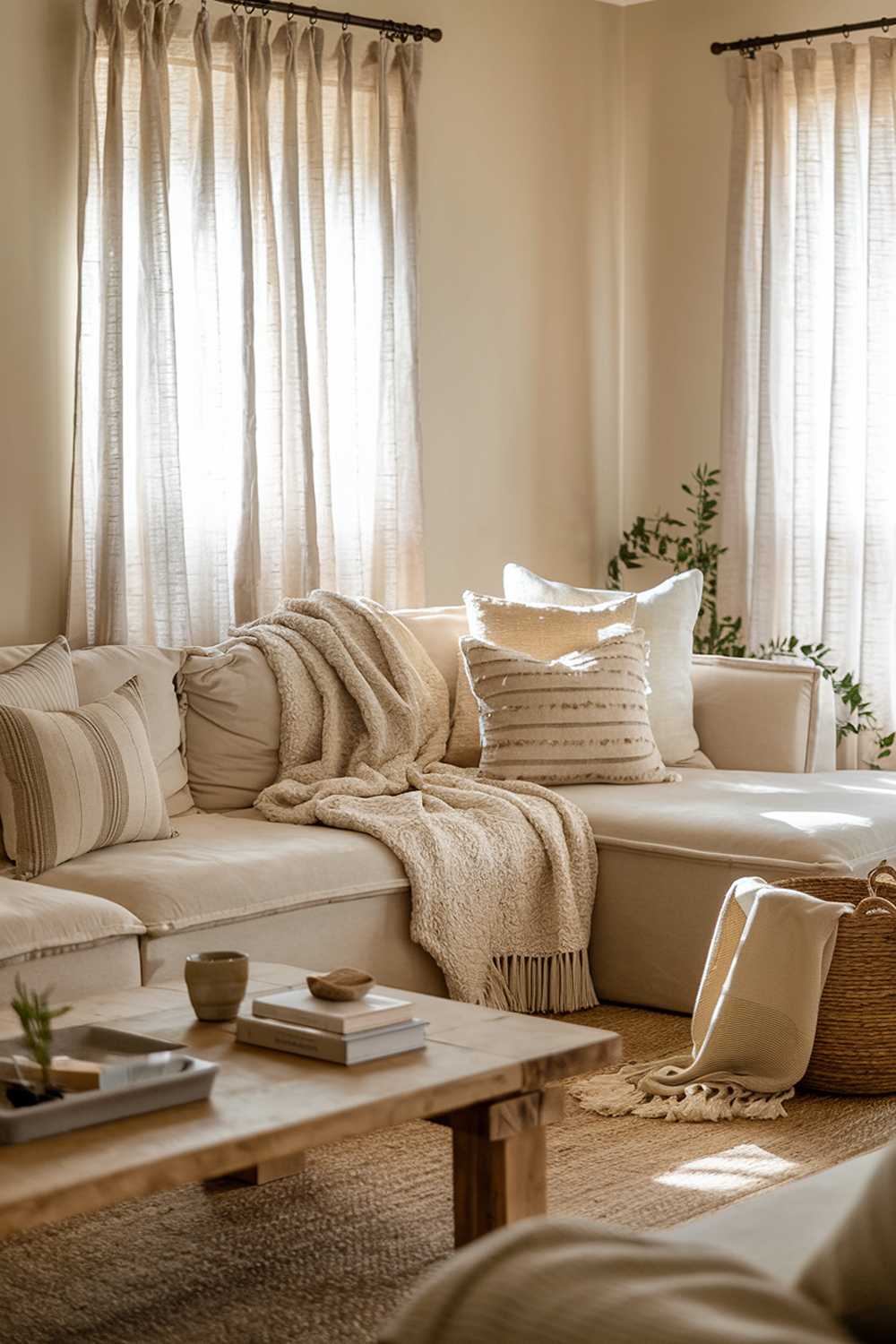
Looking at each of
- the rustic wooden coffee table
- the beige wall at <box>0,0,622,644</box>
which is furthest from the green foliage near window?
the rustic wooden coffee table

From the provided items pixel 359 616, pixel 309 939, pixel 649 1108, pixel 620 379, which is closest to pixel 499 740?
pixel 359 616

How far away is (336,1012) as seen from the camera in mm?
2186

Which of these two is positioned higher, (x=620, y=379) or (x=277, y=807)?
(x=620, y=379)

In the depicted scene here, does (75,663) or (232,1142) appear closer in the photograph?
(232,1142)

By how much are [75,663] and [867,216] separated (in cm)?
278

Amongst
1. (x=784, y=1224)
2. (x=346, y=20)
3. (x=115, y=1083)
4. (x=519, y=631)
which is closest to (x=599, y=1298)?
(x=784, y=1224)

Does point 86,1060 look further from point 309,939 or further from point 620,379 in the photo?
point 620,379

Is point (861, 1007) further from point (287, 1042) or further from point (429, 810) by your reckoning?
point (287, 1042)

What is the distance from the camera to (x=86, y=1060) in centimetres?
208

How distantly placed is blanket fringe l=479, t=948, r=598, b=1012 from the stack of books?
1426mm

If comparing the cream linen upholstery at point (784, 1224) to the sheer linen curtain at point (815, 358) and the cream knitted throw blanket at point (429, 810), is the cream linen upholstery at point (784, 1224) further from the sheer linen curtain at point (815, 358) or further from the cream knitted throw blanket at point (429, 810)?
the sheer linen curtain at point (815, 358)

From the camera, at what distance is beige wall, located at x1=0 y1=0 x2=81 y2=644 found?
4023 mm

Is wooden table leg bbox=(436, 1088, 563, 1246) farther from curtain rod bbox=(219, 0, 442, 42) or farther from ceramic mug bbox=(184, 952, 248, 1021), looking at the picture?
curtain rod bbox=(219, 0, 442, 42)

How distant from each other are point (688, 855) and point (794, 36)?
2.81m
